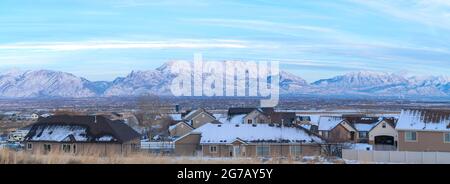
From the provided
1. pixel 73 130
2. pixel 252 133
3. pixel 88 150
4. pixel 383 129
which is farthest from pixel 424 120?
pixel 88 150

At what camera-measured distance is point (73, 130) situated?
9273 mm

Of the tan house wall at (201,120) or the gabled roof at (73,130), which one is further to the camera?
the tan house wall at (201,120)

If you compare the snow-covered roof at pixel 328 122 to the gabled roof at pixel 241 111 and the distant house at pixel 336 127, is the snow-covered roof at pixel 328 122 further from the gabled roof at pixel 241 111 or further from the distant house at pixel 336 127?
the gabled roof at pixel 241 111

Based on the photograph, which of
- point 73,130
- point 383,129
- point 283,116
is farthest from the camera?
point 383,129

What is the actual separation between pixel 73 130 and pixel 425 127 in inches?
650

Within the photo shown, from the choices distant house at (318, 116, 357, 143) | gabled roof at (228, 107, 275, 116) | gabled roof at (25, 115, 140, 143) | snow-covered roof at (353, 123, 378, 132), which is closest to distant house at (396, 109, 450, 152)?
gabled roof at (228, 107, 275, 116)

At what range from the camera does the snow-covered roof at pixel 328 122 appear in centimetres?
3181

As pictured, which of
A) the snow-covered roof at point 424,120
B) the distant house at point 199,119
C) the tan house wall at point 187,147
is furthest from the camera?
the distant house at point 199,119

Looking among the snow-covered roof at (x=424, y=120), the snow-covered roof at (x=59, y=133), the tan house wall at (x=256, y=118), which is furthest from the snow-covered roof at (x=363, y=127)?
the snow-covered roof at (x=59, y=133)

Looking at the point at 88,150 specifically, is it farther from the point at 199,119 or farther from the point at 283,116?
the point at 283,116

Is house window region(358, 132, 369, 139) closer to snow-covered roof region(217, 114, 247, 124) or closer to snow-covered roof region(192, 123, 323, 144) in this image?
snow-covered roof region(217, 114, 247, 124)

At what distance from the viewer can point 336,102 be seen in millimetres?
13508
